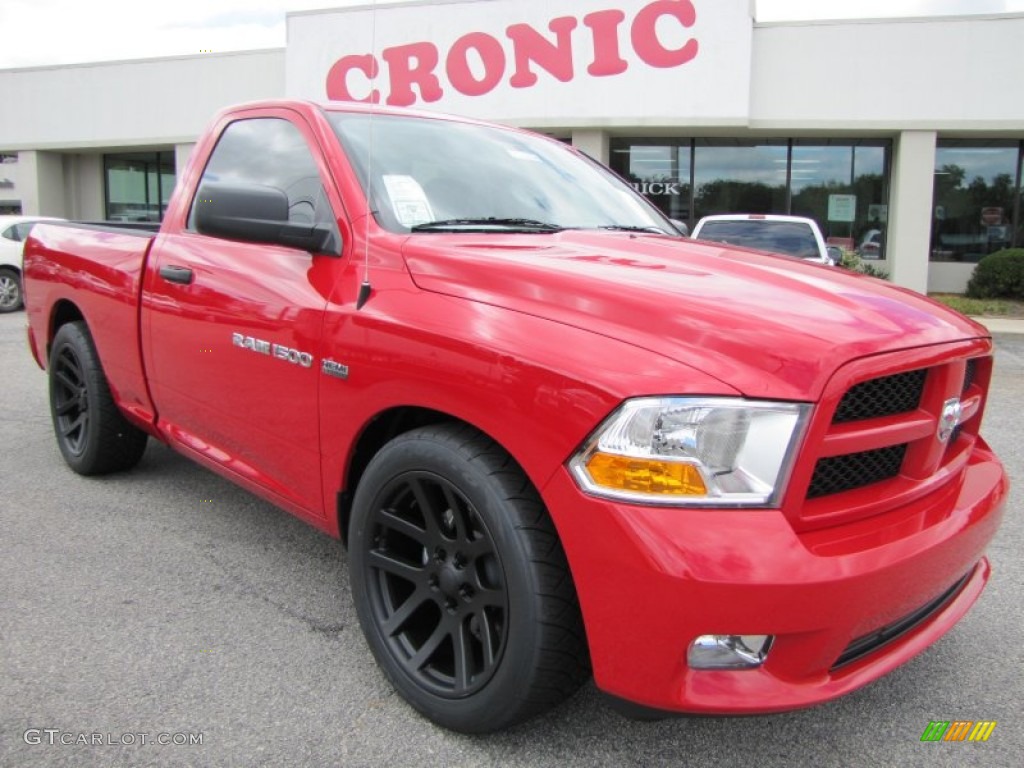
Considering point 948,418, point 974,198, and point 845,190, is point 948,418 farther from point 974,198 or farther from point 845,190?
point 974,198

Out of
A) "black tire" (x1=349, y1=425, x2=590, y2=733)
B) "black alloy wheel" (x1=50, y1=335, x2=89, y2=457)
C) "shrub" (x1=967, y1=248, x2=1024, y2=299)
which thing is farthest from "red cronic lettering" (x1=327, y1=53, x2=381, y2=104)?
"black tire" (x1=349, y1=425, x2=590, y2=733)

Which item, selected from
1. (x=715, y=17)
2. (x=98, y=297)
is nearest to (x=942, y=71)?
(x=715, y=17)

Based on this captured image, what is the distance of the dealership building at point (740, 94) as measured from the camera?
16000 millimetres

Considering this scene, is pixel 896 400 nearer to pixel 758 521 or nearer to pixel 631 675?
pixel 758 521

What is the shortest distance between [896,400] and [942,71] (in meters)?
16.8

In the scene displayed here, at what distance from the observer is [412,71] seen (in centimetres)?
1775

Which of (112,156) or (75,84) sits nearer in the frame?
(75,84)

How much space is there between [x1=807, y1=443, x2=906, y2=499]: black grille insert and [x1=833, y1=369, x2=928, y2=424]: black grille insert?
0.31 ft

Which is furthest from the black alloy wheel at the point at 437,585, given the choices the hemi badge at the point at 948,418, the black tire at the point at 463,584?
the hemi badge at the point at 948,418

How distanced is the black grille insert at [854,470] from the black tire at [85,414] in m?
3.62

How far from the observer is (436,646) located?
2385mm

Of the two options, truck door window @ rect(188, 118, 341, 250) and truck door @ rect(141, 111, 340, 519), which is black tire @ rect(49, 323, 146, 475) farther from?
truck door window @ rect(188, 118, 341, 250)

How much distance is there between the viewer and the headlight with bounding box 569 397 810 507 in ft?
5.99

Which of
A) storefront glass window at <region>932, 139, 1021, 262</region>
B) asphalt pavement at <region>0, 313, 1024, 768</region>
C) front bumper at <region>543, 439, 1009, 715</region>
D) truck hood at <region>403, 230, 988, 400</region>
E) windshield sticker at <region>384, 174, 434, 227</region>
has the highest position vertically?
storefront glass window at <region>932, 139, 1021, 262</region>
